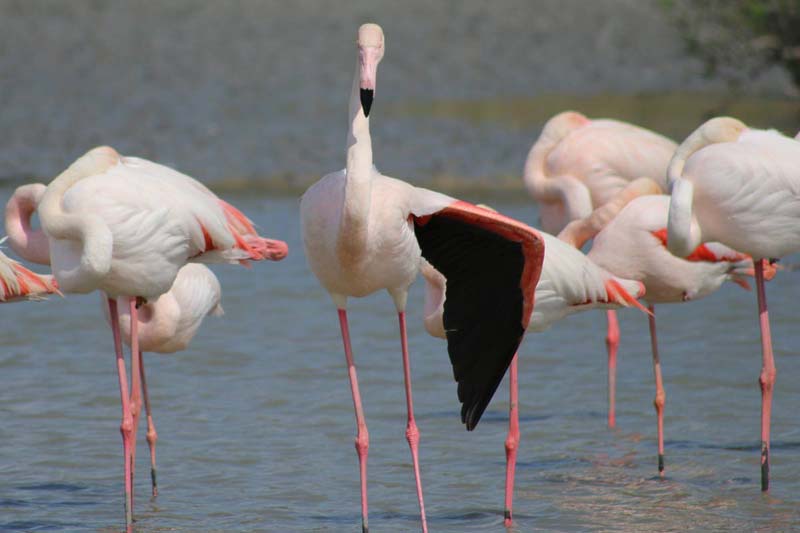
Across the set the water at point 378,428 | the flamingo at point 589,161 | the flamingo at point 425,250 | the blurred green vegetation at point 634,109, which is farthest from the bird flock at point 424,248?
the blurred green vegetation at point 634,109

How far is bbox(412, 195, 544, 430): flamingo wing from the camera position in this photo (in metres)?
4.31

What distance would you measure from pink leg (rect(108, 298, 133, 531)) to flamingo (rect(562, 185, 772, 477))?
1966 mm

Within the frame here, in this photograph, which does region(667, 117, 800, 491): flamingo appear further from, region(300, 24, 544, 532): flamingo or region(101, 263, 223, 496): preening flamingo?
region(101, 263, 223, 496): preening flamingo

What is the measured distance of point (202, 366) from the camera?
287 inches

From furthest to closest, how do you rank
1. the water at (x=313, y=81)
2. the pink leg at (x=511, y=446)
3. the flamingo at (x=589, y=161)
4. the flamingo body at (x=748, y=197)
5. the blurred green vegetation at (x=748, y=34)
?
the blurred green vegetation at (x=748, y=34)
the water at (x=313, y=81)
the flamingo at (x=589, y=161)
the flamingo body at (x=748, y=197)
the pink leg at (x=511, y=446)

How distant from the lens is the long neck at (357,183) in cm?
411

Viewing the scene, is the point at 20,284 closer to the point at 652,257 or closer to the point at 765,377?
the point at 652,257

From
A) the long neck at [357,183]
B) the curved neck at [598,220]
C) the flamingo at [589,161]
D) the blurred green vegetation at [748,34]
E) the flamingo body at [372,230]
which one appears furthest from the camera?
the blurred green vegetation at [748,34]

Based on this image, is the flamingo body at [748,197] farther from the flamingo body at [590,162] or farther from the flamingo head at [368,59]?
the flamingo body at [590,162]

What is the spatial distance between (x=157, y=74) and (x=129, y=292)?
39.2 ft

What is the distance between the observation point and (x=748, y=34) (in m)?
15.0

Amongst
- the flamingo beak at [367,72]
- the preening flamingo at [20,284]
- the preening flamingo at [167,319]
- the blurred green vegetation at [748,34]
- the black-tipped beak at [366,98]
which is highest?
the blurred green vegetation at [748,34]

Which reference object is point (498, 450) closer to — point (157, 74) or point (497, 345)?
point (497, 345)

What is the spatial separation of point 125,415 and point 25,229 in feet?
3.30
